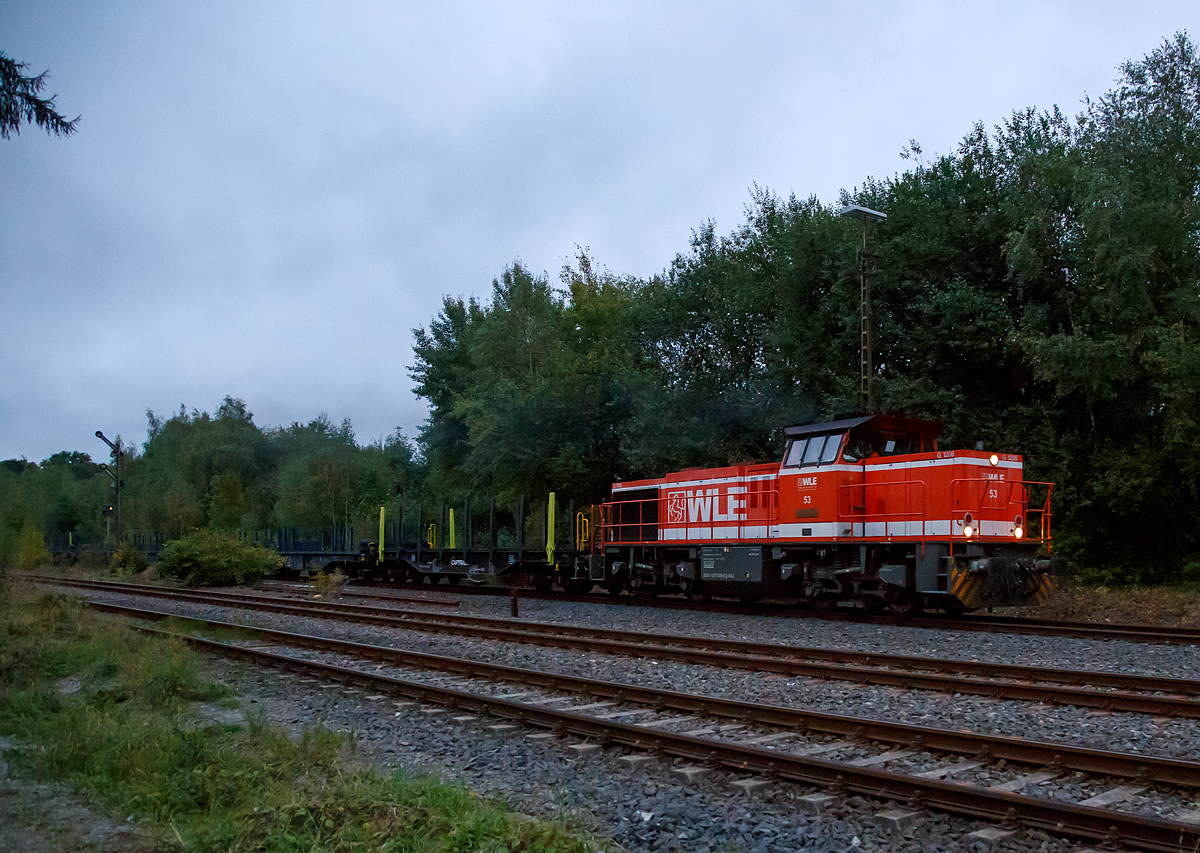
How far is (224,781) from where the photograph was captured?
5309 mm

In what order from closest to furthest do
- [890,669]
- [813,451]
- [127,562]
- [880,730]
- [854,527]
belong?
[880,730], [890,669], [854,527], [813,451], [127,562]

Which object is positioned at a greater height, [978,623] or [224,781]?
[224,781]

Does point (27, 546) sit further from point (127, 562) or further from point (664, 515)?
point (664, 515)

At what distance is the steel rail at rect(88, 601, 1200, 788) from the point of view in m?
5.55

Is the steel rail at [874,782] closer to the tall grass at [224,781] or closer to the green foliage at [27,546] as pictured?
the tall grass at [224,781]

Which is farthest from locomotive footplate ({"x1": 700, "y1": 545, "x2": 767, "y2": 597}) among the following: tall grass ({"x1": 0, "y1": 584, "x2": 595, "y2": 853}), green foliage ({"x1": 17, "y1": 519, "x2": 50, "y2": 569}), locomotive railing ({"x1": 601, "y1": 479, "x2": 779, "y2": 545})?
green foliage ({"x1": 17, "y1": 519, "x2": 50, "y2": 569})

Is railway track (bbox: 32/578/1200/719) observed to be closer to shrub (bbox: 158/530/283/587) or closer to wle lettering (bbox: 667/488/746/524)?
wle lettering (bbox: 667/488/746/524)

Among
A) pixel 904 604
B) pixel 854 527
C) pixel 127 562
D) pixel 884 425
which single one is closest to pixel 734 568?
pixel 854 527

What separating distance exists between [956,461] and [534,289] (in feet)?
94.2

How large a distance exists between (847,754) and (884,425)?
9619 mm

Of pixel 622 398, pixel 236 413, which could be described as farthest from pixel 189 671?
pixel 236 413

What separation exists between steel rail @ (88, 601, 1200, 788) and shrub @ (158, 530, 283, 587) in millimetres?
20198

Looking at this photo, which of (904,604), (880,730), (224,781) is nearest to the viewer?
(224,781)

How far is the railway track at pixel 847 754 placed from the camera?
Answer: 4867 millimetres
